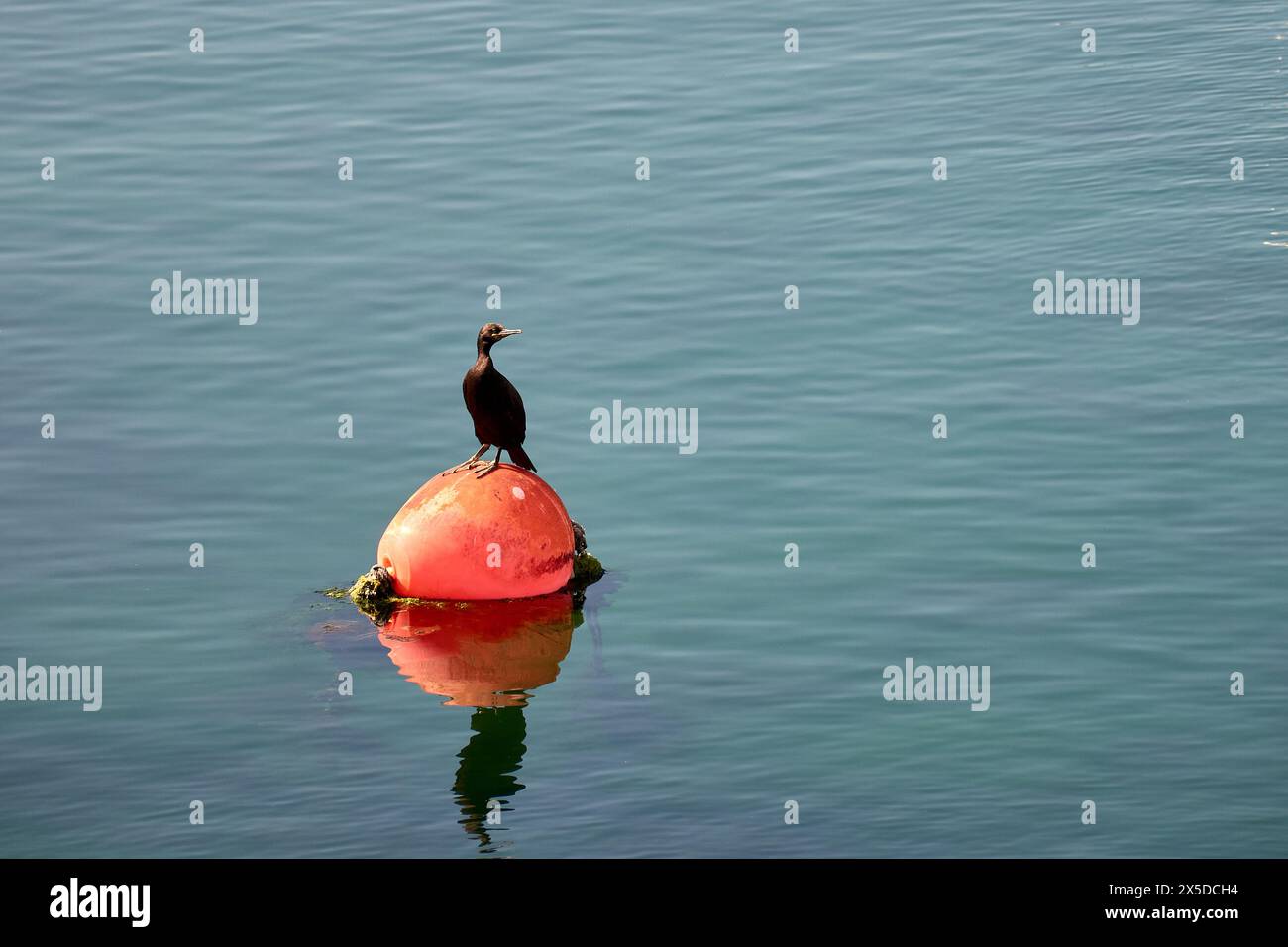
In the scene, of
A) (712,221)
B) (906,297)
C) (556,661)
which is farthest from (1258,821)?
(712,221)

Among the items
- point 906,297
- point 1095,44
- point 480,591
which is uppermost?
point 1095,44

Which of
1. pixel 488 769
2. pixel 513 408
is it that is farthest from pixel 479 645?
pixel 513 408

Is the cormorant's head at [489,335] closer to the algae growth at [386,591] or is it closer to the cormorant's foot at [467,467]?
the cormorant's foot at [467,467]

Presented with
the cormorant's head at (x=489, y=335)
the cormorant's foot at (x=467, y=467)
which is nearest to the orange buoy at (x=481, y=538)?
the cormorant's foot at (x=467, y=467)

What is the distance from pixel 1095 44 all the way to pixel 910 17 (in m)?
4.05

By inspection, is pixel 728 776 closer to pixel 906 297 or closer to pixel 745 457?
pixel 745 457

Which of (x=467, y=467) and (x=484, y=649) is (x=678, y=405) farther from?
(x=484, y=649)

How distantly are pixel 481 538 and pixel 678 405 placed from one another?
7548 mm

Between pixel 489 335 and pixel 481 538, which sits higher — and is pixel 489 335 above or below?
above

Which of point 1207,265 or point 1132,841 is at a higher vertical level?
point 1207,265

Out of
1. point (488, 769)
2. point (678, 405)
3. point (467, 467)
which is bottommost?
point (488, 769)

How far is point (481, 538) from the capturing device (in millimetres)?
24438

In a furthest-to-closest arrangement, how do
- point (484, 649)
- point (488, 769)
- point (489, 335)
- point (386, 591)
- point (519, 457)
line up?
point (386, 591)
point (484, 649)
point (519, 457)
point (489, 335)
point (488, 769)

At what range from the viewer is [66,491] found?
2964 centimetres
